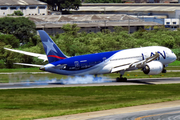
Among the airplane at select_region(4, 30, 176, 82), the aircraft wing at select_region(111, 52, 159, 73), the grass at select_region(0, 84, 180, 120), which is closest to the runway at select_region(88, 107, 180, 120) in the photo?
the grass at select_region(0, 84, 180, 120)

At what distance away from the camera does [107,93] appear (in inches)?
2035

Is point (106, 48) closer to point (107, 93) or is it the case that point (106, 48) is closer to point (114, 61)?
point (114, 61)

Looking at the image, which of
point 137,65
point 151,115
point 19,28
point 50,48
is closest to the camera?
point 151,115

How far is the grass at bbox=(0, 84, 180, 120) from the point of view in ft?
127

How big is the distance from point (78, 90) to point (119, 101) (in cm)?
1034

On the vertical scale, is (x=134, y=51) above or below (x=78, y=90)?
above

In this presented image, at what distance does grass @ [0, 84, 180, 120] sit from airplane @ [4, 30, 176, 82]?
4.28 meters

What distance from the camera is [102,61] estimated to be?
204 feet

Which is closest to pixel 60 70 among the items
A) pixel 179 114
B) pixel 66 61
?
pixel 66 61

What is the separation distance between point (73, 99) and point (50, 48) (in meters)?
13.5

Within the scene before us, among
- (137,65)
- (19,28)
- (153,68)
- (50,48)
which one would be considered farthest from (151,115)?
(19,28)

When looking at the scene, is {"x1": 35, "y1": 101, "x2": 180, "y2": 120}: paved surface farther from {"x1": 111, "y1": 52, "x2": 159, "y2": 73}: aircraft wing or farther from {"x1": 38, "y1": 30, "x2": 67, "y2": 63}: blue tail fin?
{"x1": 111, "y1": 52, "x2": 159, "y2": 73}: aircraft wing

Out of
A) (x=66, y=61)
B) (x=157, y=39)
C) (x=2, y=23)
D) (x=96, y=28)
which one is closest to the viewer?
(x=66, y=61)

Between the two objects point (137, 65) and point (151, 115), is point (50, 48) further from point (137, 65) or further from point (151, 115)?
point (151, 115)
